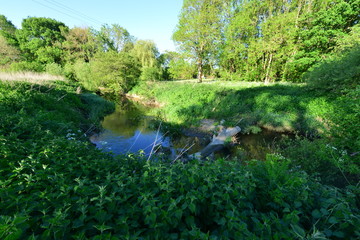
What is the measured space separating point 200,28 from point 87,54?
24.7 meters

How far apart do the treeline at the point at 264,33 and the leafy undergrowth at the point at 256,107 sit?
6.70m

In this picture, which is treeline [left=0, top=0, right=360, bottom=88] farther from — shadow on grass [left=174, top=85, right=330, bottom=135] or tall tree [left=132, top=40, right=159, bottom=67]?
shadow on grass [left=174, top=85, right=330, bottom=135]

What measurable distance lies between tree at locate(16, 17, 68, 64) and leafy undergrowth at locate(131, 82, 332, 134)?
1148 inches

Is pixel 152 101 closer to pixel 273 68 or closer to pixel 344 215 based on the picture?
pixel 273 68

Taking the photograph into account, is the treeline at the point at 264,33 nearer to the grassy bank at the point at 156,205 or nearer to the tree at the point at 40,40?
the grassy bank at the point at 156,205

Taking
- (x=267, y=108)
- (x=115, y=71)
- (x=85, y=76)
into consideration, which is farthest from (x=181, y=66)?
(x=85, y=76)

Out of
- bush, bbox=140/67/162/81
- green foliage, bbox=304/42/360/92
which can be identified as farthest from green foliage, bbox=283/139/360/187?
bush, bbox=140/67/162/81

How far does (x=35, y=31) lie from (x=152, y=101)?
31375mm

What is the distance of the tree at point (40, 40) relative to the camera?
93.8 feet

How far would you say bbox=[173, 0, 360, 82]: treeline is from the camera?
1470 centimetres

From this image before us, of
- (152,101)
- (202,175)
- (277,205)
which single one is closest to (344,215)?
(277,205)

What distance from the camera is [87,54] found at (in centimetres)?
3070

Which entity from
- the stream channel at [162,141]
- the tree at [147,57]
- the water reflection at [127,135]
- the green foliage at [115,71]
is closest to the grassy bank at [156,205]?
the water reflection at [127,135]

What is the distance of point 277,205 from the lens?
177cm
